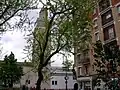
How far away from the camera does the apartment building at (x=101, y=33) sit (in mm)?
30688

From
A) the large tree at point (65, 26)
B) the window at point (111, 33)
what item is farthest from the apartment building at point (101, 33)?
the large tree at point (65, 26)

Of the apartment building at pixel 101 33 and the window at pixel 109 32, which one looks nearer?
the apartment building at pixel 101 33

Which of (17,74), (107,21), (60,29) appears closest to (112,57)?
(60,29)

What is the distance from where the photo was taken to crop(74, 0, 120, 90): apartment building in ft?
101

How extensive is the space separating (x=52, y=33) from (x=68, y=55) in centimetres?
203

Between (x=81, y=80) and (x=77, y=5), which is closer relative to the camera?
(x=77, y=5)

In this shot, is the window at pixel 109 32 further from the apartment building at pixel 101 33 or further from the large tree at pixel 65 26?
the large tree at pixel 65 26

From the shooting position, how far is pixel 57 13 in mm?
12570

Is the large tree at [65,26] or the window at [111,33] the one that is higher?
the window at [111,33]

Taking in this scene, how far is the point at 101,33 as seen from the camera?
1356 inches

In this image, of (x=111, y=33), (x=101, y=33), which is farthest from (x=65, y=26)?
(x=101, y=33)

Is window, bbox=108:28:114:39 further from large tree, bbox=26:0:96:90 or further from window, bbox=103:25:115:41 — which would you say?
large tree, bbox=26:0:96:90

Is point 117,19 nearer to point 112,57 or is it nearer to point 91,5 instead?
point 112,57

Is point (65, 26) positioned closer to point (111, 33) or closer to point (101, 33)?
point (111, 33)
